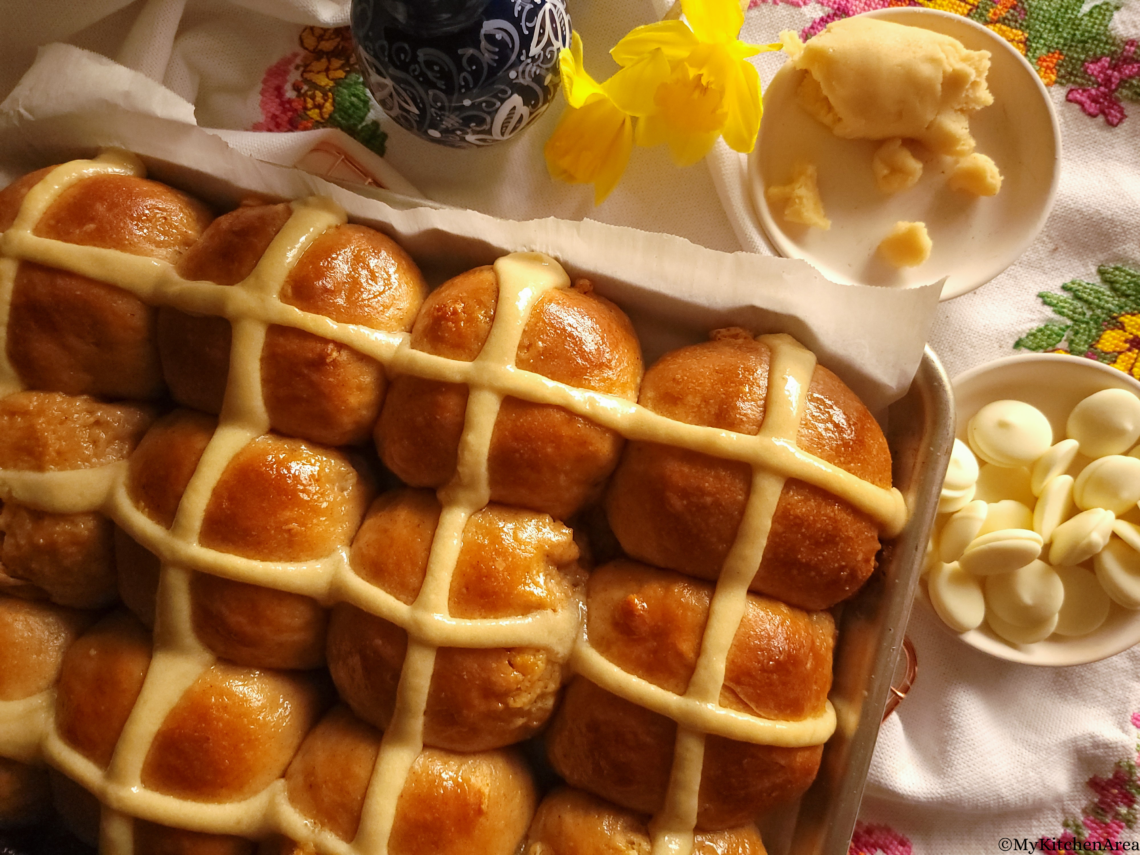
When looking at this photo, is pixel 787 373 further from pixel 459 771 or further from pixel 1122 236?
pixel 1122 236

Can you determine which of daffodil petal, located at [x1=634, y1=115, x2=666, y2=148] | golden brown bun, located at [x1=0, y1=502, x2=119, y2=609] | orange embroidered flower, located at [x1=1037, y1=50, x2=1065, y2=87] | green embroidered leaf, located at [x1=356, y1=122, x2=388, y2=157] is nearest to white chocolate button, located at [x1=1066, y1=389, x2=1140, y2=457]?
orange embroidered flower, located at [x1=1037, y1=50, x2=1065, y2=87]

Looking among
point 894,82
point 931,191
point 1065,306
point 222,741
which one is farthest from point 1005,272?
point 222,741

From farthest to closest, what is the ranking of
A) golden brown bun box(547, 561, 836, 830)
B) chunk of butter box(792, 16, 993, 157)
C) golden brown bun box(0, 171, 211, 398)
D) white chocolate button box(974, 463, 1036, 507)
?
white chocolate button box(974, 463, 1036, 507) < chunk of butter box(792, 16, 993, 157) < golden brown bun box(0, 171, 211, 398) < golden brown bun box(547, 561, 836, 830)

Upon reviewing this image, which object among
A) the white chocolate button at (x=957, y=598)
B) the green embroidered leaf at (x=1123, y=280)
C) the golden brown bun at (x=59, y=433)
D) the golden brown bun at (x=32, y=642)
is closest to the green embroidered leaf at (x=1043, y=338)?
the green embroidered leaf at (x=1123, y=280)

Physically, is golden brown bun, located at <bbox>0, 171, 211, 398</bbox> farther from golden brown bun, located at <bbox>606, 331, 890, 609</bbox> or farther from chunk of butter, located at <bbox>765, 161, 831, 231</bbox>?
chunk of butter, located at <bbox>765, 161, 831, 231</bbox>

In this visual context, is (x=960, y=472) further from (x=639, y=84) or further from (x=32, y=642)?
(x=32, y=642)

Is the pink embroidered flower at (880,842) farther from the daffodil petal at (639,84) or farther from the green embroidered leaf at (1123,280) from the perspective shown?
the daffodil petal at (639,84)
